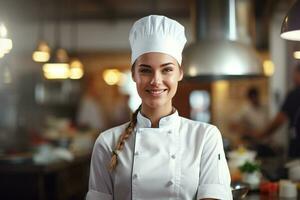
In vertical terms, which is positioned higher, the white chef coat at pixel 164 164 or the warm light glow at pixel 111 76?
the warm light glow at pixel 111 76

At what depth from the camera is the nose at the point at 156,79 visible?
1733mm

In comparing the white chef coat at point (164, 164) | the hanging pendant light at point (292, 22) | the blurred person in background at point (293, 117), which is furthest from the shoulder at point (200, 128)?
the blurred person in background at point (293, 117)

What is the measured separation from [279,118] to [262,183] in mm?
2600

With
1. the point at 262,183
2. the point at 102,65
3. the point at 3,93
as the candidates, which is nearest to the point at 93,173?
the point at 262,183

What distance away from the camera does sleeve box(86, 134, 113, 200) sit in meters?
1.85

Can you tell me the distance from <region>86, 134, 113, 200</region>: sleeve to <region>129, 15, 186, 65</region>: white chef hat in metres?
0.38

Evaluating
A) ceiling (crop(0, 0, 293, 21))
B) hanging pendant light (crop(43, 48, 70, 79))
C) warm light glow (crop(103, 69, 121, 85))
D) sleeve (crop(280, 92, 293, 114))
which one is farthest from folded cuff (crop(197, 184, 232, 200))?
warm light glow (crop(103, 69, 121, 85))

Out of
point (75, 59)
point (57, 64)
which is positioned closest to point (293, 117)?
point (57, 64)

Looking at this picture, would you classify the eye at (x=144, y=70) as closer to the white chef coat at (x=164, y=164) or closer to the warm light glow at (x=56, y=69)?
the white chef coat at (x=164, y=164)

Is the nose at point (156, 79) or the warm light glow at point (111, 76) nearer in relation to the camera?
the nose at point (156, 79)

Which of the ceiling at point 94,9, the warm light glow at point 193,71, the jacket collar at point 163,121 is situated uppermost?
the ceiling at point 94,9

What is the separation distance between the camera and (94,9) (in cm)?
870

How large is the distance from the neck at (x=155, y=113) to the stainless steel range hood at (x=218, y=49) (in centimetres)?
228

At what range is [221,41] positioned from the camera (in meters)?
4.29
